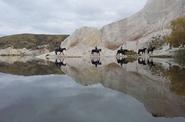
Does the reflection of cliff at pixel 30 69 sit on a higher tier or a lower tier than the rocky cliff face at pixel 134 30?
lower

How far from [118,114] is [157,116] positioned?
4.53ft

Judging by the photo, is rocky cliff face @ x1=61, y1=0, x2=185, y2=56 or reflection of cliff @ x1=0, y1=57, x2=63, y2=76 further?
rocky cliff face @ x1=61, y1=0, x2=185, y2=56

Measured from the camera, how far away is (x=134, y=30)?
133000 millimetres

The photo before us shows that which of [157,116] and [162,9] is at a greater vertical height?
[162,9]

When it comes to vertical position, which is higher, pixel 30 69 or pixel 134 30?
pixel 134 30

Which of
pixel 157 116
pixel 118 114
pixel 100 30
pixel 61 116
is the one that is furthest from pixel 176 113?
pixel 100 30

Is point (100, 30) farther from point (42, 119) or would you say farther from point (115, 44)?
point (42, 119)

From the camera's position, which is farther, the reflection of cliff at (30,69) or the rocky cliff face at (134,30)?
the rocky cliff face at (134,30)

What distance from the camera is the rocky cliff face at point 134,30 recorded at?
385 feet

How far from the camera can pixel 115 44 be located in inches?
5404

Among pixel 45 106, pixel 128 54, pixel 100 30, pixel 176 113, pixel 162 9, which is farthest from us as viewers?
pixel 100 30

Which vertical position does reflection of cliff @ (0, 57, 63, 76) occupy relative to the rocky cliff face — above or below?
below

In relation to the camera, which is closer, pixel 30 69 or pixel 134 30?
pixel 30 69

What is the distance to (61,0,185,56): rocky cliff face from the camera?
11744 cm
